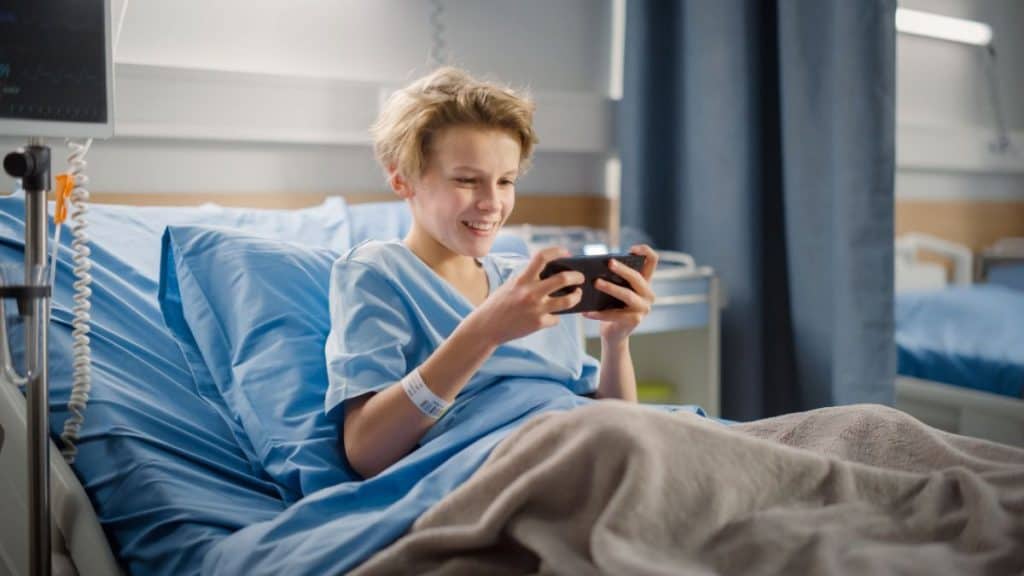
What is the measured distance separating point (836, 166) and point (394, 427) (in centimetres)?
158

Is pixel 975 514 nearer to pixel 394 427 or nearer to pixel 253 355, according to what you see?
pixel 394 427

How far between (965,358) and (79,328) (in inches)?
89.3

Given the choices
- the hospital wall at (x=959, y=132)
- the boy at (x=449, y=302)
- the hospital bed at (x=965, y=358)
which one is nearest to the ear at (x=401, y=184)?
the boy at (x=449, y=302)

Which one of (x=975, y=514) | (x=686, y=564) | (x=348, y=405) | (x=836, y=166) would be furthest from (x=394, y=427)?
(x=836, y=166)

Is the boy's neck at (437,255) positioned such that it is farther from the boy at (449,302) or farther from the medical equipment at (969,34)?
the medical equipment at (969,34)

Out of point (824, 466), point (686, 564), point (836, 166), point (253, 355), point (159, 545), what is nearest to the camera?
point (686, 564)

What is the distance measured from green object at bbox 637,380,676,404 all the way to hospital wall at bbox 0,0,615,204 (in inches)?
26.3

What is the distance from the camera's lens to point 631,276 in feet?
4.22

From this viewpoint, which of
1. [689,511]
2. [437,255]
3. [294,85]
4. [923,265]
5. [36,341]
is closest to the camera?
[689,511]

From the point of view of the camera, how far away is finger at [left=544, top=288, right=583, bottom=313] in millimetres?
1185

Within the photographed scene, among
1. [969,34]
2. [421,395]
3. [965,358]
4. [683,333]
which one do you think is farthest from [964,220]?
[421,395]

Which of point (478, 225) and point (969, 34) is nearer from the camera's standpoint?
point (478, 225)

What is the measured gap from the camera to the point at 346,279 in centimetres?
132

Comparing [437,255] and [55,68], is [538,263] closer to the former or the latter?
[437,255]
